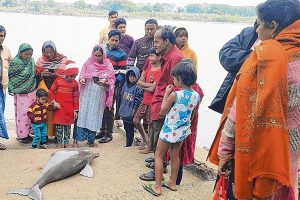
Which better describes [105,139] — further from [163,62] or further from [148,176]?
[163,62]

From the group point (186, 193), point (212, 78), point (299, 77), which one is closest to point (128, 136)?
point (186, 193)

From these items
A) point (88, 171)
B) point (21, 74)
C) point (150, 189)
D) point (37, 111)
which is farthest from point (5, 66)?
point (150, 189)

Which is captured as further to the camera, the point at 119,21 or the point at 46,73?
the point at 119,21

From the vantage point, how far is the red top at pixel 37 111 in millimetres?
5148

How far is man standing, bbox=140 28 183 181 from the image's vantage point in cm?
402

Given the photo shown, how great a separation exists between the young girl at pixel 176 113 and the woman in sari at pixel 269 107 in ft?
4.58

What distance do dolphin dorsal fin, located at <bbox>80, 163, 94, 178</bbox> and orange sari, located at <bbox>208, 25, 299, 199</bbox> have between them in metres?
2.45

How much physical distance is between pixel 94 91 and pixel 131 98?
0.58m

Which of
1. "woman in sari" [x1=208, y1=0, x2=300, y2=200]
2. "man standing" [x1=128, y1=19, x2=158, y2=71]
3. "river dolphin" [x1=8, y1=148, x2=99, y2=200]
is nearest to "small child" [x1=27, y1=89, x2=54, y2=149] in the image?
"river dolphin" [x1=8, y1=148, x2=99, y2=200]

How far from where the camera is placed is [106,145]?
5762mm

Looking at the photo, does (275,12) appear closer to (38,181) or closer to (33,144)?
(38,181)

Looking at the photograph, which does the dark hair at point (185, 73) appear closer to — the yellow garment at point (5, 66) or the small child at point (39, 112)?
the small child at point (39, 112)

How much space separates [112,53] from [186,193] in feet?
8.87

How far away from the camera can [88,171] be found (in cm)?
426
